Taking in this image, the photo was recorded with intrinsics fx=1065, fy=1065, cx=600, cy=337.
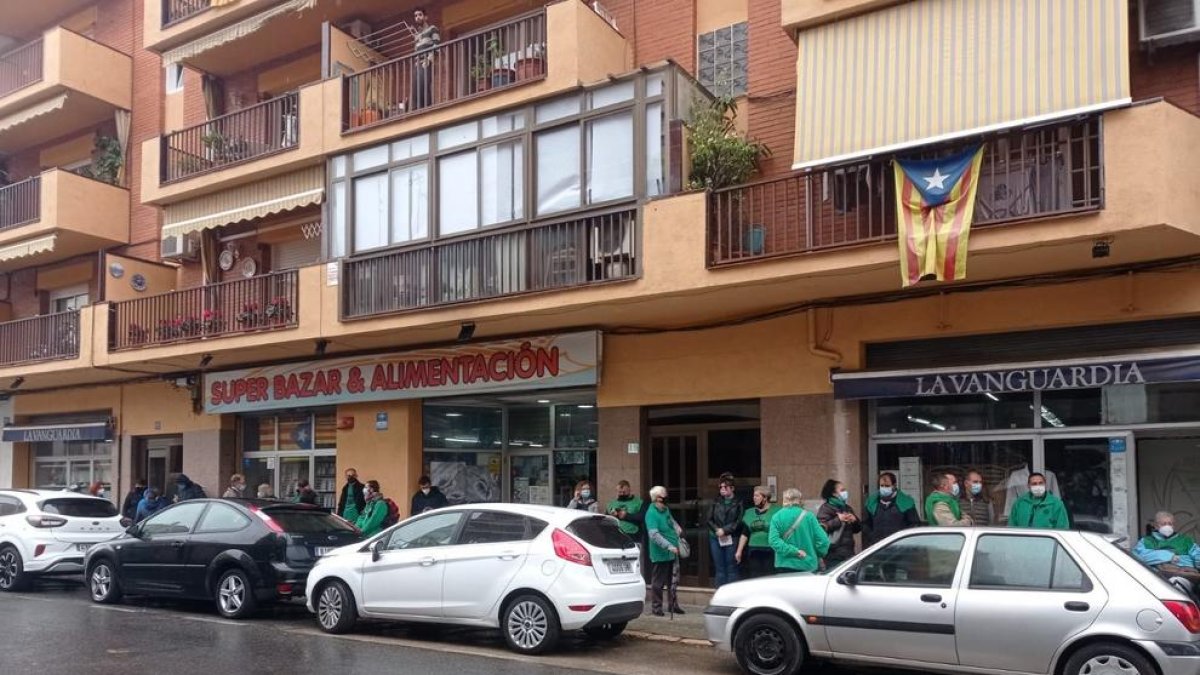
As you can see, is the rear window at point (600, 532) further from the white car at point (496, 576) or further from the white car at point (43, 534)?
the white car at point (43, 534)

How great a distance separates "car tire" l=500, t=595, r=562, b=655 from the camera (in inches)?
403

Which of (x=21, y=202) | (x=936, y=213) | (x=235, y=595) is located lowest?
(x=235, y=595)

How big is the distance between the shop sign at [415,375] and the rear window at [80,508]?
338 cm

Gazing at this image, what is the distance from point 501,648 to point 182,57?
13.9 m

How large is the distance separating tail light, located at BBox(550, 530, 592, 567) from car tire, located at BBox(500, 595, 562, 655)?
0.48 m

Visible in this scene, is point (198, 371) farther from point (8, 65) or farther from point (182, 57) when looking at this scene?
point (8, 65)

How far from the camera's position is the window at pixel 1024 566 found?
26.3 ft

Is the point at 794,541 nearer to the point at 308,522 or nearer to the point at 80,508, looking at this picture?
the point at 308,522

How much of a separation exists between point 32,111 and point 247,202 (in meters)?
8.06

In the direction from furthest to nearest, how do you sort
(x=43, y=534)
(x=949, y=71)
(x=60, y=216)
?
(x=60, y=216) → (x=43, y=534) → (x=949, y=71)

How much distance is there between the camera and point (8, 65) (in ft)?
79.2

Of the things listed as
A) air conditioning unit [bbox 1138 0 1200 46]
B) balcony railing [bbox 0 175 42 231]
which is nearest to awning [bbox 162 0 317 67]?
balcony railing [bbox 0 175 42 231]

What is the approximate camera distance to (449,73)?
51.2ft

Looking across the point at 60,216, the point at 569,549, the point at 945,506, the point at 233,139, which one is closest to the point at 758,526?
the point at 945,506
